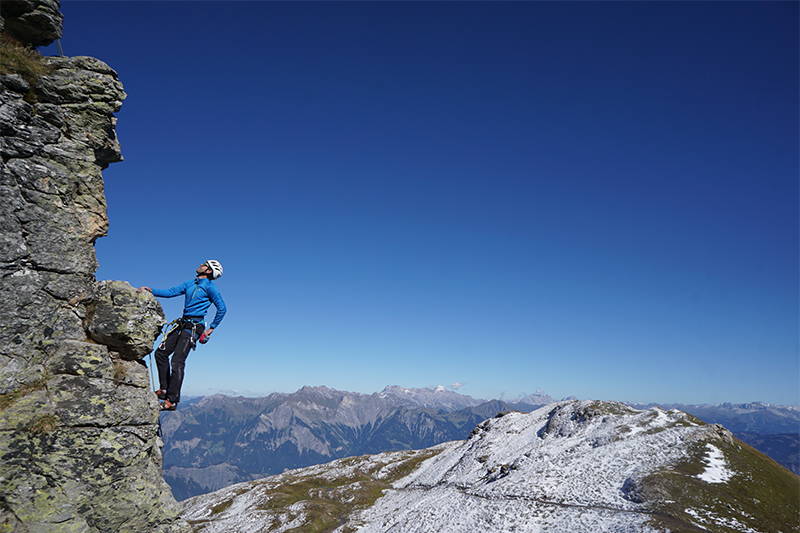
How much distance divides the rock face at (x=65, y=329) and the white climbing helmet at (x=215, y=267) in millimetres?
3078

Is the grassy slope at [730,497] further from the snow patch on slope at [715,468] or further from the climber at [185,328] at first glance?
the climber at [185,328]

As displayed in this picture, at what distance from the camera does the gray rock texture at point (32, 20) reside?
16.0 meters

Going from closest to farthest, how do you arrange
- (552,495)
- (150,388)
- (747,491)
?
(150,388) < (747,491) < (552,495)

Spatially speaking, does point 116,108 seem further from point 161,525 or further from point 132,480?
point 161,525

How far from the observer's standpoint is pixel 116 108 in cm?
1761

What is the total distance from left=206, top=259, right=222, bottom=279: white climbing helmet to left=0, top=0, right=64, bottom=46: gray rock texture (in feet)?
35.7

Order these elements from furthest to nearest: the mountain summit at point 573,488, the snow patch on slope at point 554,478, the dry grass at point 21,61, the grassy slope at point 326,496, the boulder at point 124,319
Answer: the grassy slope at point 326,496
the snow patch on slope at point 554,478
the mountain summit at point 573,488
the boulder at point 124,319
the dry grass at point 21,61

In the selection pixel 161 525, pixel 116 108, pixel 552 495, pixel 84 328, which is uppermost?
pixel 116 108

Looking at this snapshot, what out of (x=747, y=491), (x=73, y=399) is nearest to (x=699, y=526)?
(x=747, y=491)

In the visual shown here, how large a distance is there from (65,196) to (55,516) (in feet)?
36.1

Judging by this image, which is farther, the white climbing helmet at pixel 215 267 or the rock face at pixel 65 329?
the white climbing helmet at pixel 215 267

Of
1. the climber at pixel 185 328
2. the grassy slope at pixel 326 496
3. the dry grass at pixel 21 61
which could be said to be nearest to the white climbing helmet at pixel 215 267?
the climber at pixel 185 328

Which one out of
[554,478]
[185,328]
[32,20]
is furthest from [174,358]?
[554,478]

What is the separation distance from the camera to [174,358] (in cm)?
1838
